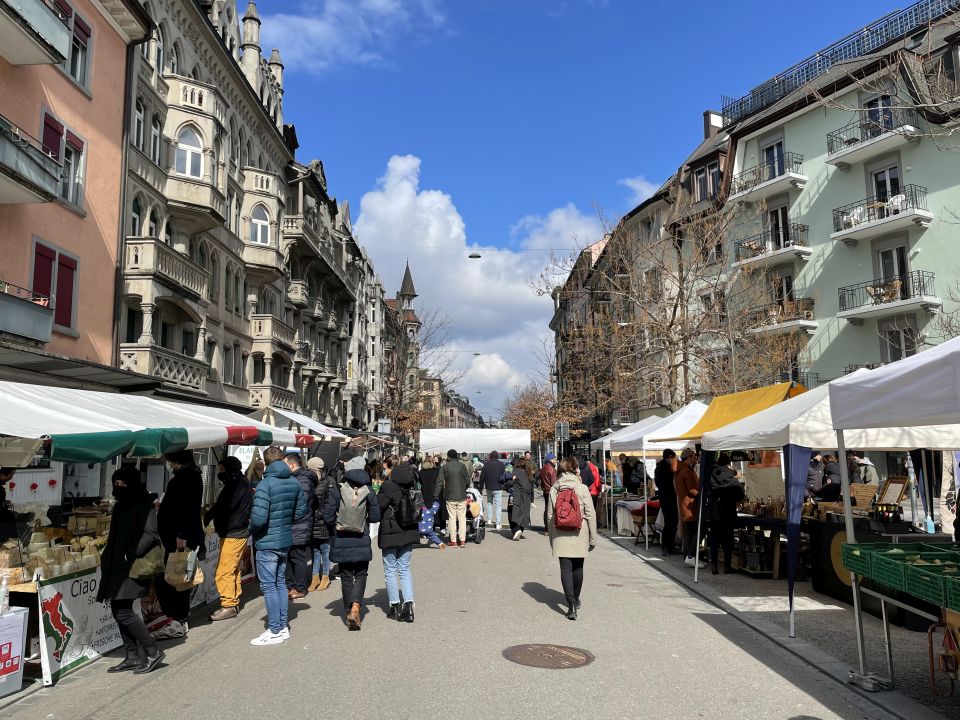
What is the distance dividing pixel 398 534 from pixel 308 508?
1525mm

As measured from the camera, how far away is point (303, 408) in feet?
132

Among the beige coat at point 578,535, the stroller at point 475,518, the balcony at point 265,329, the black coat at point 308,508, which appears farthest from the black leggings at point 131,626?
the balcony at point 265,329

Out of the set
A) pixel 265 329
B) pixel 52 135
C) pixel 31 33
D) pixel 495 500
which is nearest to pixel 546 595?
pixel 495 500

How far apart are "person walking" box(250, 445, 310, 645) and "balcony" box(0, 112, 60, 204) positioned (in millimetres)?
10690

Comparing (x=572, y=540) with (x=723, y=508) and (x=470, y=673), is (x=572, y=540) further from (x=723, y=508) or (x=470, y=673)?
(x=723, y=508)

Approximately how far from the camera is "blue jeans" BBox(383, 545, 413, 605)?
8672mm

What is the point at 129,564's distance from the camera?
21.9ft

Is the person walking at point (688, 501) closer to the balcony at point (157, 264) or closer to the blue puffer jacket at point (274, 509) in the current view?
the blue puffer jacket at point (274, 509)

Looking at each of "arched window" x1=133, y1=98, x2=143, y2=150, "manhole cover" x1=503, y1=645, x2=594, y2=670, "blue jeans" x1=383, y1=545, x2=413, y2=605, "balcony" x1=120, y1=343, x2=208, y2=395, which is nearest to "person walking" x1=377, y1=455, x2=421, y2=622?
"blue jeans" x1=383, y1=545, x2=413, y2=605

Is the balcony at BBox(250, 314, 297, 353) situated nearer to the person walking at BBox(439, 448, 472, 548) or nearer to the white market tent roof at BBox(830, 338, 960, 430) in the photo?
the person walking at BBox(439, 448, 472, 548)

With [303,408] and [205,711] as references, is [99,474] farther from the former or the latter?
[303,408]

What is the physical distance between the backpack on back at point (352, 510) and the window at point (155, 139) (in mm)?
18626

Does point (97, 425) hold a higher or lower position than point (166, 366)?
lower

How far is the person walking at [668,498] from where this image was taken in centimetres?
1420
